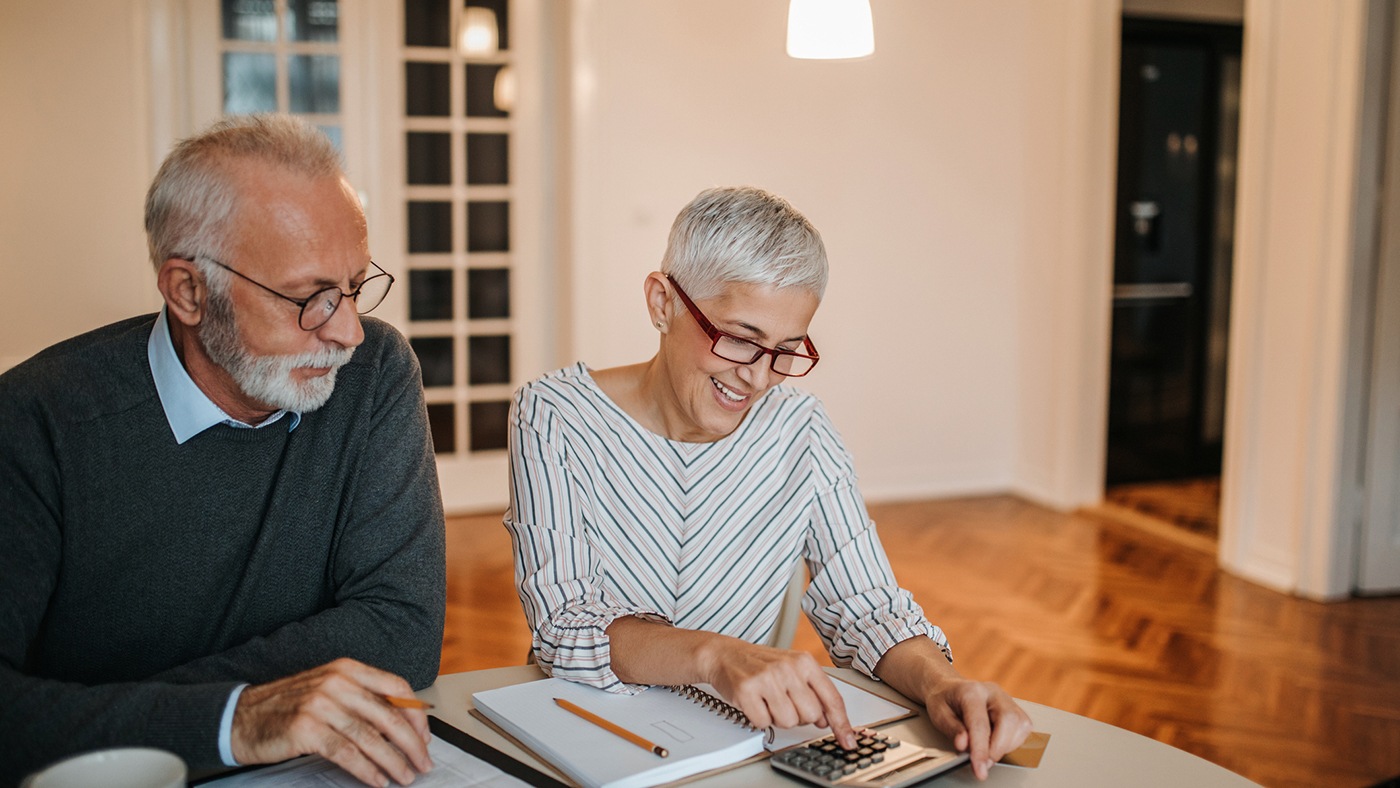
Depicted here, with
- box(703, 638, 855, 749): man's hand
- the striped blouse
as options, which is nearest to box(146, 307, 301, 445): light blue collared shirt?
the striped blouse

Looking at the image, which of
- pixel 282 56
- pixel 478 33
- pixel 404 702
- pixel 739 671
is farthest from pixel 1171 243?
pixel 404 702

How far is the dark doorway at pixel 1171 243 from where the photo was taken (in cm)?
562

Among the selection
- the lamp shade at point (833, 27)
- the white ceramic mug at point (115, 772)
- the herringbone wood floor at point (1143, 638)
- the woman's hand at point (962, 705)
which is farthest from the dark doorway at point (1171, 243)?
the white ceramic mug at point (115, 772)

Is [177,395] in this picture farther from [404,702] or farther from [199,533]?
[404,702]

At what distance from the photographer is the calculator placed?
3.33ft

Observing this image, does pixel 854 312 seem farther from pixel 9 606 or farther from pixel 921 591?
pixel 9 606

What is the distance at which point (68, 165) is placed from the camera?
4.43m

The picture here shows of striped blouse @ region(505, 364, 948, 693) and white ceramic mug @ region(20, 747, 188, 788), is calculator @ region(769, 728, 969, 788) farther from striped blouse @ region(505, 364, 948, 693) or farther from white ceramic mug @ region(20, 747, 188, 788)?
white ceramic mug @ region(20, 747, 188, 788)

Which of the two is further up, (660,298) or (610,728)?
(660,298)

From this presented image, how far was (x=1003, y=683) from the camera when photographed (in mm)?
3174

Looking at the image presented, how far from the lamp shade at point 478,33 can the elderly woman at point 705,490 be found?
3.83 m

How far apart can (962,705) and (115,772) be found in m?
0.81

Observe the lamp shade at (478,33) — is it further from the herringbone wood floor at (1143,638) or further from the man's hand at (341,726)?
the man's hand at (341,726)

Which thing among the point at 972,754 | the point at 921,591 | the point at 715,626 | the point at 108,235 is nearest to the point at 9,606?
the point at 715,626
